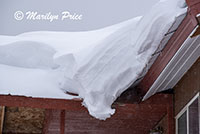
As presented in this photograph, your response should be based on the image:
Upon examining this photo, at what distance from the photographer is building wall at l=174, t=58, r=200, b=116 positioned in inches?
209

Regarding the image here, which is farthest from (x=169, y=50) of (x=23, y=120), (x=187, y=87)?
(x=23, y=120)

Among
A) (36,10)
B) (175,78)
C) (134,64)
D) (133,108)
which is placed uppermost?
(134,64)

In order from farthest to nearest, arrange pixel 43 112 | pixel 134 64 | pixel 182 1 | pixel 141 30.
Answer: pixel 43 112
pixel 134 64
pixel 141 30
pixel 182 1

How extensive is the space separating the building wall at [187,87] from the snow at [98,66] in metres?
0.90

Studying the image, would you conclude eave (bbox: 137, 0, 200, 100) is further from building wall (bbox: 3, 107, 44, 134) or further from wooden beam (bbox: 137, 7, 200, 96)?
building wall (bbox: 3, 107, 44, 134)

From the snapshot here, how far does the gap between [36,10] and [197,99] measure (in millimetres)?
54791

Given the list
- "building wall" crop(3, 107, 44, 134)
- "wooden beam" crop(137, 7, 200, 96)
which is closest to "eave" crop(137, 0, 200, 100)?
"wooden beam" crop(137, 7, 200, 96)

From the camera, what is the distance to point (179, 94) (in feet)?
19.4

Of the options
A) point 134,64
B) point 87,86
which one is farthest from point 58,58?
point 134,64

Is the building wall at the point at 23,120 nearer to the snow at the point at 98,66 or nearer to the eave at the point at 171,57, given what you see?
the snow at the point at 98,66

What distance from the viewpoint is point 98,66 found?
499 centimetres

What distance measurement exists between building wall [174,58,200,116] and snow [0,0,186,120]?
2.95 ft

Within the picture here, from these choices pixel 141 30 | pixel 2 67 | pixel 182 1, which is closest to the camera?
pixel 182 1

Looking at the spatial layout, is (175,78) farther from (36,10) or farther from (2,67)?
(36,10)
